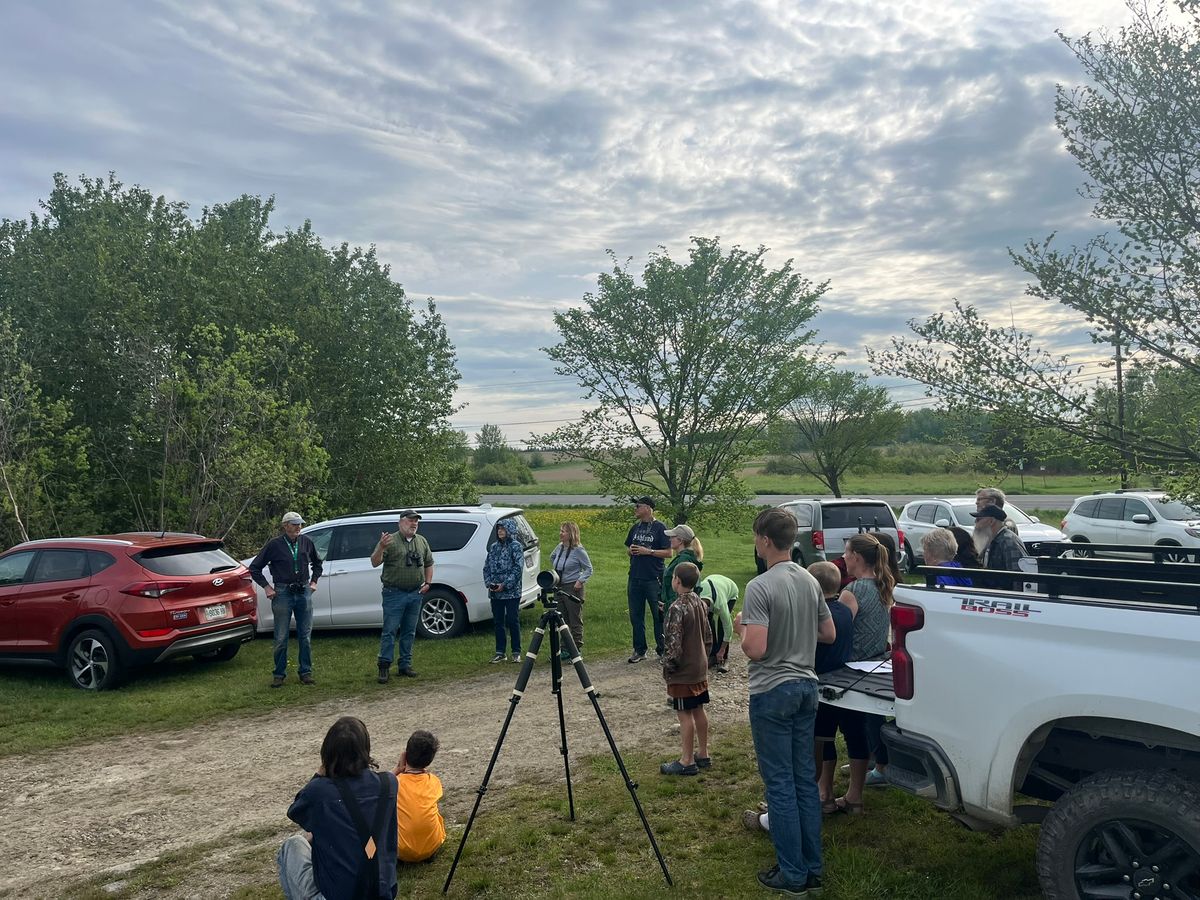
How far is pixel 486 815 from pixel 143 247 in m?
16.3

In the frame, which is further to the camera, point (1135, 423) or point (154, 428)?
point (154, 428)

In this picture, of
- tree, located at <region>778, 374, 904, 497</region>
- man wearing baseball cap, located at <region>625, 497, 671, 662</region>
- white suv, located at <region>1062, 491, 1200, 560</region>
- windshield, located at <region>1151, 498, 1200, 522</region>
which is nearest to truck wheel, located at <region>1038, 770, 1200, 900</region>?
man wearing baseball cap, located at <region>625, 497, 671, 662</region>

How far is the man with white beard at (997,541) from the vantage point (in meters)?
6.83

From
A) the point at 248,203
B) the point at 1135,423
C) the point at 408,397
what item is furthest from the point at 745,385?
the point at 248,203

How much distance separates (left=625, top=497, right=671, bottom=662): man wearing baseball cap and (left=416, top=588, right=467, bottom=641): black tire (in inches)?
104

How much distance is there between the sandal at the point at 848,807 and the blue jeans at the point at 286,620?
621cm

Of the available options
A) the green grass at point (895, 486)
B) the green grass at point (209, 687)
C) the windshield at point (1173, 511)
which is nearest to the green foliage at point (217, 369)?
the green grass at point (209, 687)

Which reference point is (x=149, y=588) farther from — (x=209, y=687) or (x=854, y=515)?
(x=854, y=515)

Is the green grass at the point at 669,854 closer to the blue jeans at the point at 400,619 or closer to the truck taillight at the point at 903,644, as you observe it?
the truck taillight at the point at 903,644

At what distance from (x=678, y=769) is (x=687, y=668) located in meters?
0.72

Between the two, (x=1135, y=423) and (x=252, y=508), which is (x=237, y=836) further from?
(x=252, y=508)

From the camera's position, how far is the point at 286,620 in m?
9.32

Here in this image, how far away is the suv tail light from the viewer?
8914 millimetres

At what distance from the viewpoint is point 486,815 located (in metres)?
5.32
